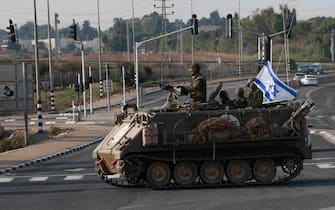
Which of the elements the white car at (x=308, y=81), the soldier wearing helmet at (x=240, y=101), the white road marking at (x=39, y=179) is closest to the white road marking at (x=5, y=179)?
the white road marking at (x=39, y=179)

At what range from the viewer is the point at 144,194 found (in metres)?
18.6

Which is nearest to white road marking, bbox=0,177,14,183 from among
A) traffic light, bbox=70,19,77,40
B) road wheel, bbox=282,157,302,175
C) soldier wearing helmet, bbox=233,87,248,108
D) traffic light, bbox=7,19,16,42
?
soldier wearing helmet, bbox=233,87,248,108

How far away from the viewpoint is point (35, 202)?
57.2ft

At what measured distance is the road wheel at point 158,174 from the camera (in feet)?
63.9

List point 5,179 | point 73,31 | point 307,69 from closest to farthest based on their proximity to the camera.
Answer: point 5,179 < point 73,31 < point 307,69

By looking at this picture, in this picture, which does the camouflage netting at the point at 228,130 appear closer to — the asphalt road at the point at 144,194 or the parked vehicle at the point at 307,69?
the asphalt road at the point at 144,194

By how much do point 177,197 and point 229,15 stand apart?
3918cm

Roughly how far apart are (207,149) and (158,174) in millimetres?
1294

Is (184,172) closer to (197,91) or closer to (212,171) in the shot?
(212,171)

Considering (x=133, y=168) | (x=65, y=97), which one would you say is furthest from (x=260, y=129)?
(x=65, y=97)

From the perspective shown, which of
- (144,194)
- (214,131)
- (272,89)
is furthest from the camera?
(272,89)

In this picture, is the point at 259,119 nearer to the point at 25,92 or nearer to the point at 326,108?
the point at 25,92

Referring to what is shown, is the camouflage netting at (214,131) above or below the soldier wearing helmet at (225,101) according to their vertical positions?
below

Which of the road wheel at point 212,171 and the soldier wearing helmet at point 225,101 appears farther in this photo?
the soldier wearing helmet at point 225,101
